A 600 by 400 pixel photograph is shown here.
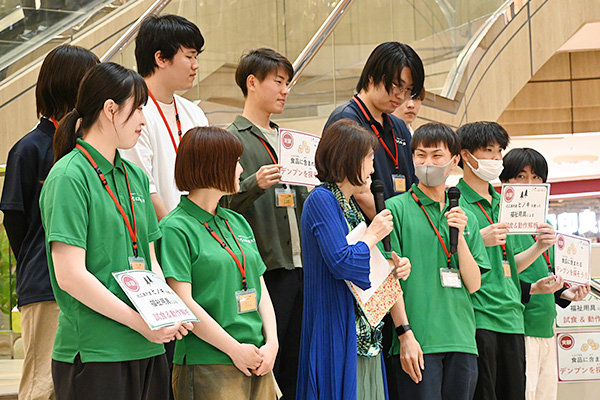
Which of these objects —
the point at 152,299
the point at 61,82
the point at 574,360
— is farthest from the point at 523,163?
the point at 152,299

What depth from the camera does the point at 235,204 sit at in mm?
3070

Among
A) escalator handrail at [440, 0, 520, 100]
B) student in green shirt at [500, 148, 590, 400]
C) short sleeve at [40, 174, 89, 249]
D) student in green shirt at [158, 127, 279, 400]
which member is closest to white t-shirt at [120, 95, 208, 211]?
student in green shirt at [158, 127, 279, 400]

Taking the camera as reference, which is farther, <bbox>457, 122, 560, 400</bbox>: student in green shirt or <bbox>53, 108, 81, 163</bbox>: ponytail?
<bbox>457, 122, 560, 400</bbox>: student in green shirt

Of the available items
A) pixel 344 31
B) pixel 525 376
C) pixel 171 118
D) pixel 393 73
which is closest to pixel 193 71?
pixel 171 118

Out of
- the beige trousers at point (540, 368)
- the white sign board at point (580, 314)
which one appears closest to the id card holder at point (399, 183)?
the beige trousers at point (540, 368)

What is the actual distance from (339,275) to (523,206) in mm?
1269

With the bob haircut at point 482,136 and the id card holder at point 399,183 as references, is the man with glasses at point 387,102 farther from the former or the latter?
the bob haircut at point 482,136

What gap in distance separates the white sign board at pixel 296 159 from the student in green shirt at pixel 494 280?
2.98 feet

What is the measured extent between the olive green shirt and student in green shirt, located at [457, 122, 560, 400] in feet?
2.95

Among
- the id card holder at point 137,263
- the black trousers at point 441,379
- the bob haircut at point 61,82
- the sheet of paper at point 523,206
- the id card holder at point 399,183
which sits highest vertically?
the bob haircut at point 61,82

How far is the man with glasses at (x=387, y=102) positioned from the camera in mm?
3320

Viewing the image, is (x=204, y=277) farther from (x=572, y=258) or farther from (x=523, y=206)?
(x=572, y=258)

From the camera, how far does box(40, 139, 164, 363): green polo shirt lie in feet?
6.96

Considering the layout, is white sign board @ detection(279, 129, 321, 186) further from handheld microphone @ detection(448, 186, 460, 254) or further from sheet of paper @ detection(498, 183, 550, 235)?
sheet of paper @ detection(498, 183, 550, 235)
